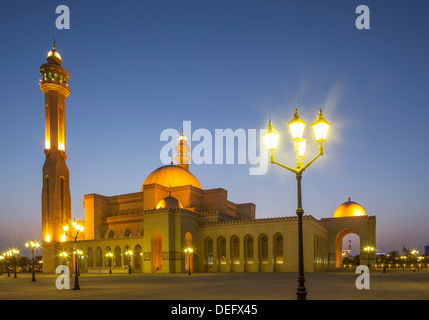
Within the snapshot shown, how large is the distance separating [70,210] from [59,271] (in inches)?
390

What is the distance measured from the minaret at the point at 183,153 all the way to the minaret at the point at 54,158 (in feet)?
69.9

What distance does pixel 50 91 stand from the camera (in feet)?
200

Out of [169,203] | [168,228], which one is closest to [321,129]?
[168,228]

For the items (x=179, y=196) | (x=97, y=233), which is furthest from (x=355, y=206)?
(x=97, y=233)

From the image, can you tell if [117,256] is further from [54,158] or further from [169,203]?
[54,158]

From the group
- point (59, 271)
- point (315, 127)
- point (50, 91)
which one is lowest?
point (59, 271)

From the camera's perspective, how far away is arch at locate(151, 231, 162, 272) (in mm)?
50344

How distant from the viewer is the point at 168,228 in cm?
4919

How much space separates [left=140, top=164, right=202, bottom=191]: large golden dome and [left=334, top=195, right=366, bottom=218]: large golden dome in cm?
2395

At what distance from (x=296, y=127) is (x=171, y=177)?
53274 mm
